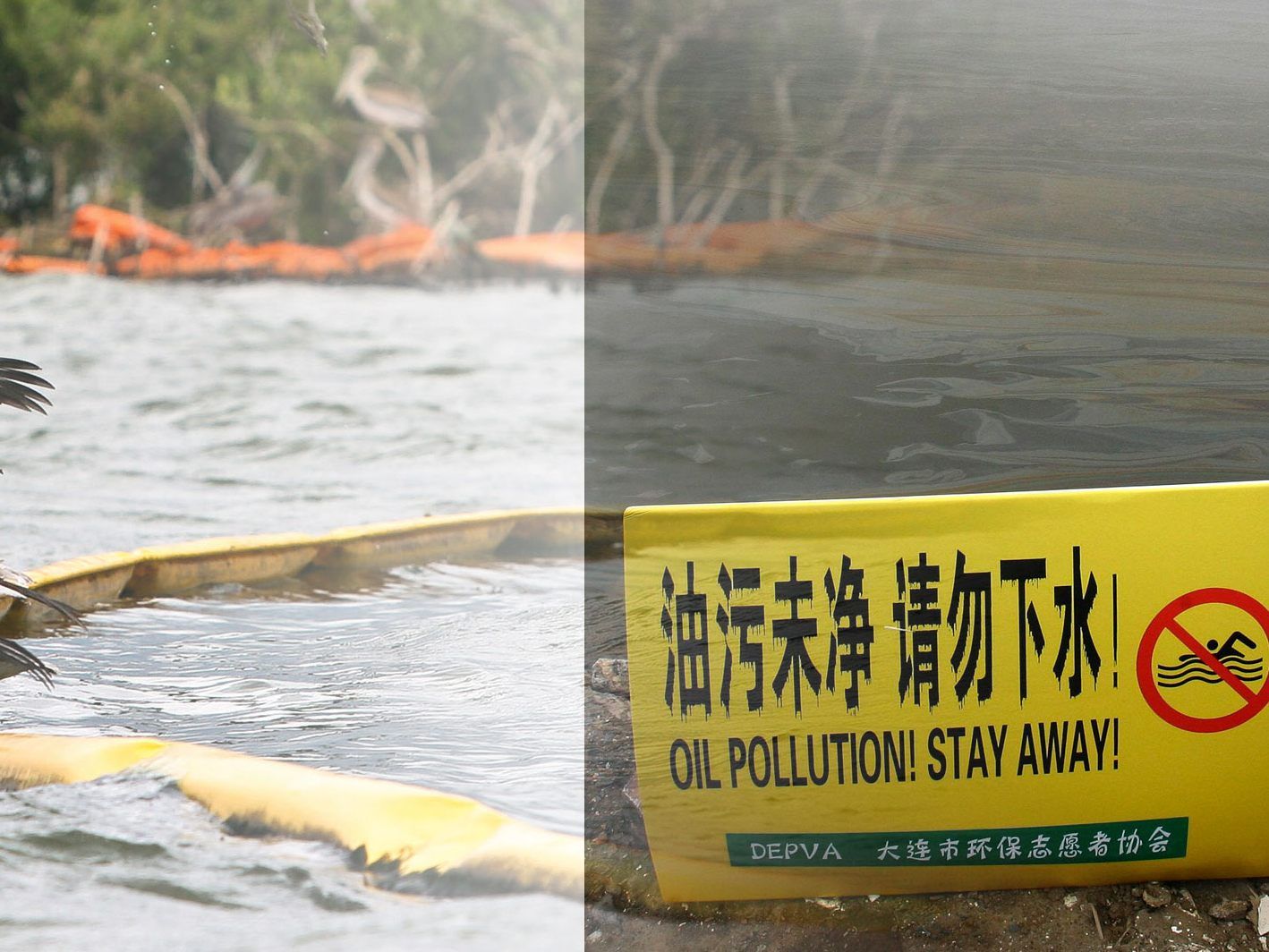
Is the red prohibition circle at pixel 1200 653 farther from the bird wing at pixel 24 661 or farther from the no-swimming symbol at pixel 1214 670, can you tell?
the bird wing at pixel 24 661

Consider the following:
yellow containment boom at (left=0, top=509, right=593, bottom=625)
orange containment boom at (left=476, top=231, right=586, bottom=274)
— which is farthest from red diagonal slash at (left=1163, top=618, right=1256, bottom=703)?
orange containment boom at (left=476, top=231, right=586, bottom=274)

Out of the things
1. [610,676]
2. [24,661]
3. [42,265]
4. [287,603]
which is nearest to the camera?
[24,661]

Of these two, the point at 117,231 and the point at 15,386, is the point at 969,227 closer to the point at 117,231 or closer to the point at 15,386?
the point at 15,386

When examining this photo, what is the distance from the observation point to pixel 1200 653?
1354 millimetres

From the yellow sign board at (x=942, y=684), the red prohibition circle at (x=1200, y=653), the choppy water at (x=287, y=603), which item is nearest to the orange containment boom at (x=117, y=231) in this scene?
the choppy water at (x=287, y=603)

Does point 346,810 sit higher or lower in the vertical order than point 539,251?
lower

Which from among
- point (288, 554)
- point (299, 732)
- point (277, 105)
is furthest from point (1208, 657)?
point (277, 105)

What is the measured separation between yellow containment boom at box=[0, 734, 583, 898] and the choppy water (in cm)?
3

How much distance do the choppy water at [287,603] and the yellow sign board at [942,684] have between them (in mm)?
358

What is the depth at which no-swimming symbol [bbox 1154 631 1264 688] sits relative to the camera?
135 cm

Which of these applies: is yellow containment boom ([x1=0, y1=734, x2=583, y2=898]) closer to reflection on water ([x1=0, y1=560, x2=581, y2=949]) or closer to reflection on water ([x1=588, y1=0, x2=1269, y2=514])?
reflection on water ([x1=0, y1=560, x2=581, y2=949])

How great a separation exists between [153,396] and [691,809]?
2.41 m

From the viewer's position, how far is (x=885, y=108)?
1.71 metres

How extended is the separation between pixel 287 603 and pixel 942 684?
5.42 ft
